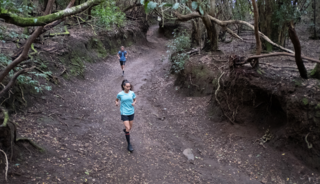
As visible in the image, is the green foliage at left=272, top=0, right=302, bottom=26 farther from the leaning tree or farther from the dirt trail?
the leaning tree

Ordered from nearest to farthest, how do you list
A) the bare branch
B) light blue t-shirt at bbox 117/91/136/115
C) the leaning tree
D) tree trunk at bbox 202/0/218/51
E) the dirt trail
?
the leaning tree < the dirt trail < light blue t-shirt at bbox 117/91/136/115 < the bare branch < tree trunk at bbox 202/0/218/51

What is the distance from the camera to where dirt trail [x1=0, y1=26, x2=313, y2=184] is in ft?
15.5

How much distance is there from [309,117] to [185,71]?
6608mm

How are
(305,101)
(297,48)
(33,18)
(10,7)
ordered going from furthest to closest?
(305,101)
(297,48)
(10,7)
(33,18)

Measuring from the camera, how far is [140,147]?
631cm

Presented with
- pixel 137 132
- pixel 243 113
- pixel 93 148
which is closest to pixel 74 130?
pixel 93 148

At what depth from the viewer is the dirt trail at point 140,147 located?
4734mm

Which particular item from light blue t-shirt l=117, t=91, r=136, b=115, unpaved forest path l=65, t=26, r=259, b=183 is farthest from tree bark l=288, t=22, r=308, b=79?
light blue t-shirt l=117, t=91, r=136, b=115

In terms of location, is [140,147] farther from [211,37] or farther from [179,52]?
[179,52]

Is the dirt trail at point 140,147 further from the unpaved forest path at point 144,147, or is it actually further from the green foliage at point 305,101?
the green foliage at point 305,101

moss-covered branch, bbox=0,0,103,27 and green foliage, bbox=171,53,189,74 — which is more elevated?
moss-covered branch, bbox=0,0,103,27

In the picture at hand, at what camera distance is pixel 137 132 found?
287 inches

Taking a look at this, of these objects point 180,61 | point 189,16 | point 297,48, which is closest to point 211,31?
point 189,16

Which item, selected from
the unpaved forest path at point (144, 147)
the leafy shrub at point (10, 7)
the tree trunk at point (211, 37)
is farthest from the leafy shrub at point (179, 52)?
the leafy shrub at point (10, 7)
